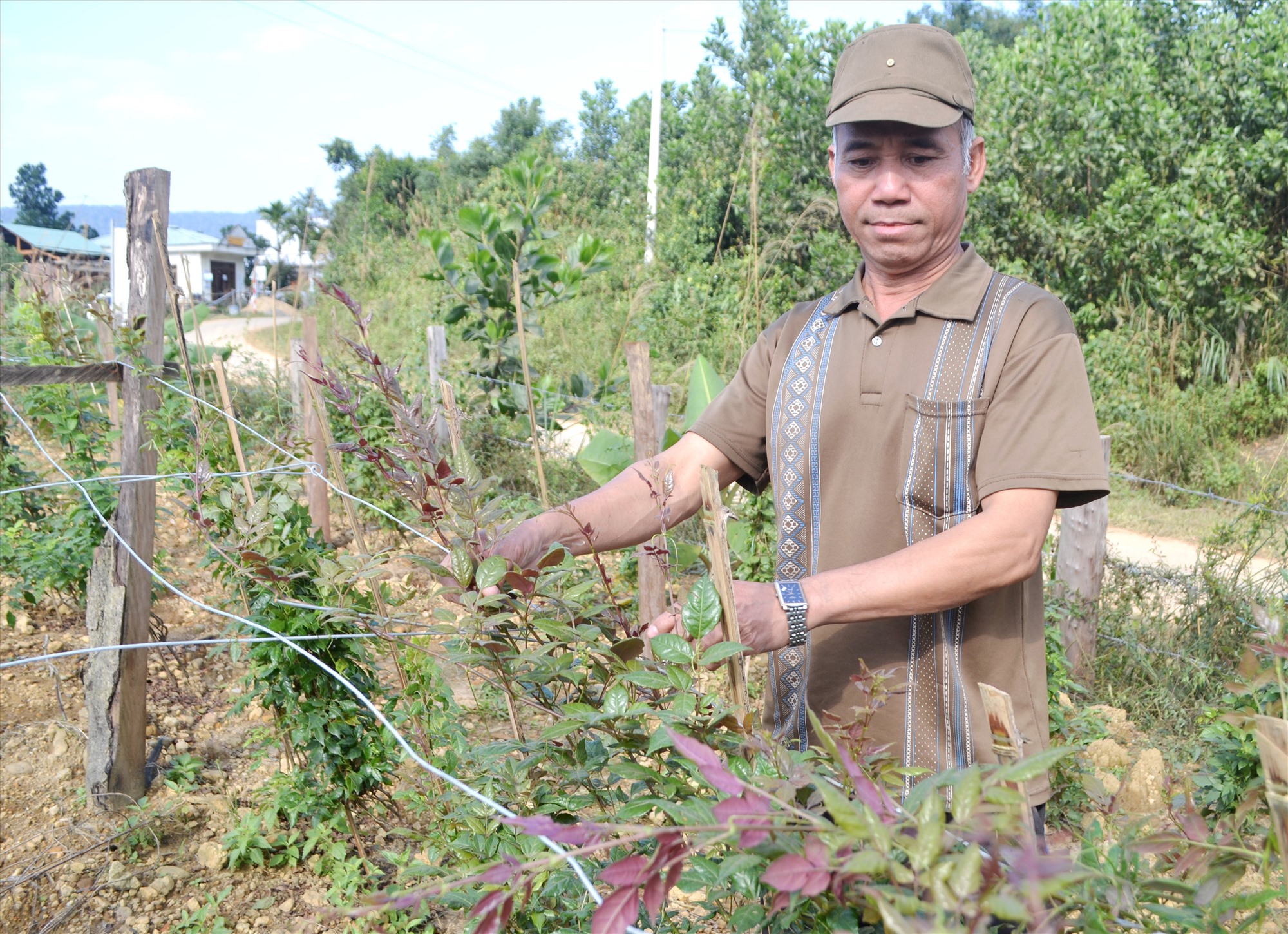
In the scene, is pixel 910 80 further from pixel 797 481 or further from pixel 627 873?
pixel 627 873

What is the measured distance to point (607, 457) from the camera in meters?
4.91

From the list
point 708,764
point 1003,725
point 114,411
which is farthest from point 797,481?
point 114,411

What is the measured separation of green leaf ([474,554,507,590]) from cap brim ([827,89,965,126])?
37.6 inches

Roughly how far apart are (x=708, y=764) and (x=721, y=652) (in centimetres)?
28

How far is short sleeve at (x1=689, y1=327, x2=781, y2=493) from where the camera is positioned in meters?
1.94

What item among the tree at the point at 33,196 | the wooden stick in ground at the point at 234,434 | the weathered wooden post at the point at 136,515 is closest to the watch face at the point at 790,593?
the wooden stick in ground at the point at 234,434

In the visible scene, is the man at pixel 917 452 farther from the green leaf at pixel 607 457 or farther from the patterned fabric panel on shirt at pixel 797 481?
the green leaf at pixel 607 457

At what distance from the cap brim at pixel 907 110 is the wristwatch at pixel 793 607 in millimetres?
790

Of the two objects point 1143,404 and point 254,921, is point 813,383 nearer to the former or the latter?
point 254,921

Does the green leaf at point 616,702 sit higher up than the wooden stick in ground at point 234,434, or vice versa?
the wooden stick in ground at point 234,434

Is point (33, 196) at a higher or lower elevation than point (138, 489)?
higher

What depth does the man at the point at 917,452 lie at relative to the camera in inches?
57.4

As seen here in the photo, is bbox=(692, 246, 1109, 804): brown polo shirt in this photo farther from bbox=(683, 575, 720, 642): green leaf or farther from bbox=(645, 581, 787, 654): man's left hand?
bbox=(683, 575, 720, 642): green leaf

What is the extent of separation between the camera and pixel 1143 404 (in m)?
8.70
